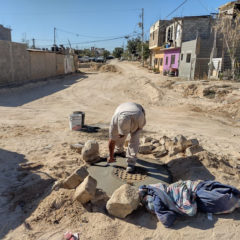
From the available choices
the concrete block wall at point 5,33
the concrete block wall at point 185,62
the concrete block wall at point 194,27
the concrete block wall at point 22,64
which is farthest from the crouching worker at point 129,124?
the concrete block wall at point 5,33

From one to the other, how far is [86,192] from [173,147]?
85.5 inches

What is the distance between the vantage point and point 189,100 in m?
10.7

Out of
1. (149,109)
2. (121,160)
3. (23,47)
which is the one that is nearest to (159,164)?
(121,160)

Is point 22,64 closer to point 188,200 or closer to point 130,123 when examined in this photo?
point 130,123

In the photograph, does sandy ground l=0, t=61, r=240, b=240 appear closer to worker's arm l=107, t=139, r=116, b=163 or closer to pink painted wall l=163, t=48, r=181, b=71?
worker's arm l=107, t=139, r=116, b=163

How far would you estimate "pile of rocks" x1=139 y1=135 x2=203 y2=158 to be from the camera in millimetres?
4312

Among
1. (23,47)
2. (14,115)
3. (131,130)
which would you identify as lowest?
(14,115)

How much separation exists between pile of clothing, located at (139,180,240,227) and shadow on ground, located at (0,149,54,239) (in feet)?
4.54

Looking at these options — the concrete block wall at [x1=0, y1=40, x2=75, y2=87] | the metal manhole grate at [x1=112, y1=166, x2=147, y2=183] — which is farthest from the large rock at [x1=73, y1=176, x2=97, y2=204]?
the concrete block wall at [x1=0, y1=40, x2=75, y2=87]

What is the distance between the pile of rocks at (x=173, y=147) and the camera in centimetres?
431

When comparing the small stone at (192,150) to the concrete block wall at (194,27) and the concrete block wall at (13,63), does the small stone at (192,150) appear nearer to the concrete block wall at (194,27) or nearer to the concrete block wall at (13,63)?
the concrete block wall at (13,63)

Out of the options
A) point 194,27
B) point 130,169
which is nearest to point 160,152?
point 130,169

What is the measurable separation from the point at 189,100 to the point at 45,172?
27.0 feet

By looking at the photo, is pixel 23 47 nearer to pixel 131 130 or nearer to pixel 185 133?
pixel 185 133
